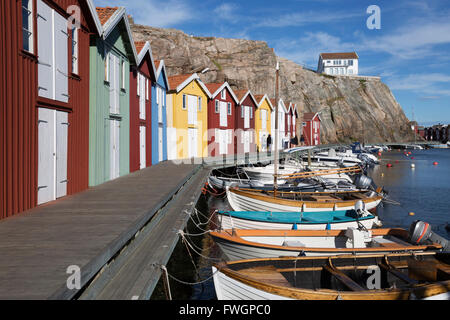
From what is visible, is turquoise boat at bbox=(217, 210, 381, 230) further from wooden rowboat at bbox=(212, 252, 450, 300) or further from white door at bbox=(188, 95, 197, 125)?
white door at bbox=(188, 95, 197, 125)

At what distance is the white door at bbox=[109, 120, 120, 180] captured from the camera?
17922 mm

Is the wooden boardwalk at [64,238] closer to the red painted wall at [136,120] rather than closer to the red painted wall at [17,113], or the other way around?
the red painted wall at [17,113]

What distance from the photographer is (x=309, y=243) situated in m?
12.8

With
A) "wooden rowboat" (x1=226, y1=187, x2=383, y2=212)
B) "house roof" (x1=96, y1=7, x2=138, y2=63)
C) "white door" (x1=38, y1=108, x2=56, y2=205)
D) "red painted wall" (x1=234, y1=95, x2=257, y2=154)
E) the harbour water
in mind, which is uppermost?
"house roof" (x1=96, y1=7, x2=138, y2=63)

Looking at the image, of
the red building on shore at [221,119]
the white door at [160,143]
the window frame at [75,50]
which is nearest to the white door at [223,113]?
the red building on shore at [221,119]

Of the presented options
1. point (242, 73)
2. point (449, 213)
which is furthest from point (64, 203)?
point (242, 73)

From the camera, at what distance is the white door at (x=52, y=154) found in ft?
36.8

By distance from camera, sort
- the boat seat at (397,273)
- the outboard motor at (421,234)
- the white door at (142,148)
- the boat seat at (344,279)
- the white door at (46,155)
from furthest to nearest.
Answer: the white door at (142,148) → the outboard motor at (421,234) → the white door at (46,155) → the boat seat at (397,273) → the boat seat at (344,279)

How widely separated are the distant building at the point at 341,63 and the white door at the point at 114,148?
126277 mm

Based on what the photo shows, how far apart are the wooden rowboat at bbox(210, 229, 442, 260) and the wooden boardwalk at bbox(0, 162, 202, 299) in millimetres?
2945

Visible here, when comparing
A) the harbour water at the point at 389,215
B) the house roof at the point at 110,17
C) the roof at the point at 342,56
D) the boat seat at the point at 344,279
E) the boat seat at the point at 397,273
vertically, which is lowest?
the harbour water at the point at 389,215

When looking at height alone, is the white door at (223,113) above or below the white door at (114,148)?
above

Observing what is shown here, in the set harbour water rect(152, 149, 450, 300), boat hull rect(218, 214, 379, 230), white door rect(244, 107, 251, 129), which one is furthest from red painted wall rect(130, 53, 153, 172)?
white door rect(244, 107, 251, 129)

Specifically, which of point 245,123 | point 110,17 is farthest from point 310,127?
point 110,17
